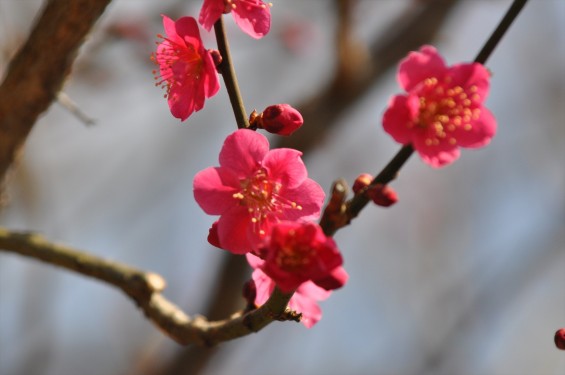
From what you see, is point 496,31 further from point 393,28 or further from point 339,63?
point 393,28

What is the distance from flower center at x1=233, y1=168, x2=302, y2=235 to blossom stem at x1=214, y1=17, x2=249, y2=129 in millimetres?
88

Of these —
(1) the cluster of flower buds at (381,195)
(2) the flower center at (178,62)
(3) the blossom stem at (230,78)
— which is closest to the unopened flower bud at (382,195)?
(1) the cluster of flower buds at (381,195)

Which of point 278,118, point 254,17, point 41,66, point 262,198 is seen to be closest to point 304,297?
point 262,198

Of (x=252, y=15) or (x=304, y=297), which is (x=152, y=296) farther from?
(x=252, y=15)

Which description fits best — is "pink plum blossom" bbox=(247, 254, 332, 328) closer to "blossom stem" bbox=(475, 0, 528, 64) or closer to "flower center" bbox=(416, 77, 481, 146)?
"flower center" bbox=(416, 77, 481, 146)

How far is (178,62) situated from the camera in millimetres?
1024

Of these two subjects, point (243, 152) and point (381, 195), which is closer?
point (381, 195)

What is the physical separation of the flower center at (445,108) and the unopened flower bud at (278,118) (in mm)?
178

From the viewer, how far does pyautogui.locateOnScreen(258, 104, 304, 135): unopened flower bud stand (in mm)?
907

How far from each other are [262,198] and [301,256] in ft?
0.66

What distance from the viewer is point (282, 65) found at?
5086 millimetres

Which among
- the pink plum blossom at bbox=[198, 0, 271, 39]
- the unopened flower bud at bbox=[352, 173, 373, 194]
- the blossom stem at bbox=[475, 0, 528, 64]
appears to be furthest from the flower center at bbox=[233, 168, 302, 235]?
the blossom stem at bbox=[475, 0, 528, 64]

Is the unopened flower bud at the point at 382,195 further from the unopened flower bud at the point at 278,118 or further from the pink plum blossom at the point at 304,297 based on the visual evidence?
the pink plum blossom at the point at 304,297

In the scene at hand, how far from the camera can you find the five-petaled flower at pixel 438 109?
0.83 m
